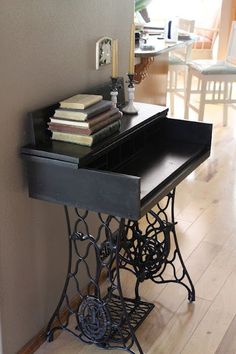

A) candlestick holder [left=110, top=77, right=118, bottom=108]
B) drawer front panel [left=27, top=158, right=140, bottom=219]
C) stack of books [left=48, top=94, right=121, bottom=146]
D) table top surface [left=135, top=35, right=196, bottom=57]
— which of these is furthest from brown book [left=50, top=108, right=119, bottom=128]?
table top surface [left=135, top=35, right=196, bottom=57]

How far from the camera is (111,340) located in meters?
2.00

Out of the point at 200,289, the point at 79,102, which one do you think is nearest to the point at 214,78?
the point at 200,289

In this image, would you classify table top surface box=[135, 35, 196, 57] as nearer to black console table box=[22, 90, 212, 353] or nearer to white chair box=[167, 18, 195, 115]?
white chair box=[167, 18, 195, 115]

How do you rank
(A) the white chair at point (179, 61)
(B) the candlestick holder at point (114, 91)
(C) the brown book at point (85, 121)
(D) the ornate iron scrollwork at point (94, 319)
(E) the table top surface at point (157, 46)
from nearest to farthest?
(C) the brown book at point (85, 121), (D) the ornate iron scrollwork at point (94, 319), (B) the candlestick holder at point (114, 91), (E) the table top surface at point (157, 46), (A) the white chair at point (179, 61)

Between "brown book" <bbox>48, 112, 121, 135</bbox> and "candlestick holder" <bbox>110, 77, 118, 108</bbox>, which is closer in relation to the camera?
"brown book" <bbox>48, 112, 121, 135</bbox>

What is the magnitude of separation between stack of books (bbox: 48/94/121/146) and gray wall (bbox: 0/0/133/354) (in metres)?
0.09

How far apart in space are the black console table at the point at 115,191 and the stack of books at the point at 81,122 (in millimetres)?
29

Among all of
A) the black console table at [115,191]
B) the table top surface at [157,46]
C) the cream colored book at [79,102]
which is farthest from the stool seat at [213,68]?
the cream colored book at [79,102]

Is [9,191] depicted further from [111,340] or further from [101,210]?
[111,340]

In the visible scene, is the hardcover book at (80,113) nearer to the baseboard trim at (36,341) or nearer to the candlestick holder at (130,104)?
the candlestick holder at (130,104)

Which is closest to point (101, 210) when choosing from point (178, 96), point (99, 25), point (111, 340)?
point (111, 340)

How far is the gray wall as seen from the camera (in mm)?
1604

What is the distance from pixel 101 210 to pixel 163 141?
70 centimetres

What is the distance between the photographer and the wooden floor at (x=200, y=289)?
2.02 m
